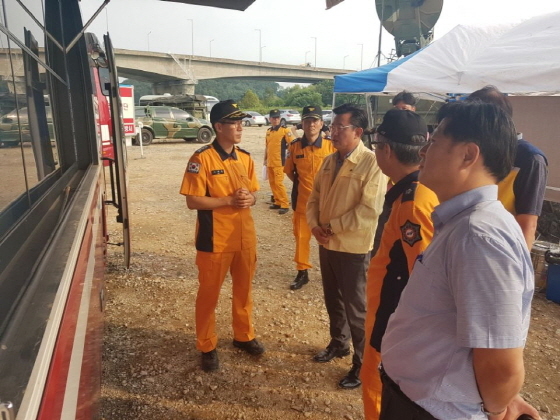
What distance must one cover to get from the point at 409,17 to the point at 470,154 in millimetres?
9646

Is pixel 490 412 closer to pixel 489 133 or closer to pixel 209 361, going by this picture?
pixel 489 133

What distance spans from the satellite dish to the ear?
29.7 feet

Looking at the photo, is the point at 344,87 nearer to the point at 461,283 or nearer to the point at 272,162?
the point at 272,162

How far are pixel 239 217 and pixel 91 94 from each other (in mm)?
1725

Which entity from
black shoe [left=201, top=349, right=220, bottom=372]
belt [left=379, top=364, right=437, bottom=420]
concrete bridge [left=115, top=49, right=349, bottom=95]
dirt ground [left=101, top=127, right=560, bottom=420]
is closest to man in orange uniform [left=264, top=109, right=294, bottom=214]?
dirt ground [left=101, top=127, right=560, bottom=420]

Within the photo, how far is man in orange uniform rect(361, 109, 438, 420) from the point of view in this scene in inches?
62.7

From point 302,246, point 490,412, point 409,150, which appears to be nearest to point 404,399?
point 490,412

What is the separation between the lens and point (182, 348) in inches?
121

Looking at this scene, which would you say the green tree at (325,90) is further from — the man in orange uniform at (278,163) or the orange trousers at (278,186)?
the orange trousers at (278,186)

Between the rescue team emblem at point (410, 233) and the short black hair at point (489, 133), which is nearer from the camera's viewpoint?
the short black hair at point (489, 133)

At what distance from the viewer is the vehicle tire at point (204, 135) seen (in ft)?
62.2

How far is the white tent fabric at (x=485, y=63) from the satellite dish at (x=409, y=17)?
14.5ft

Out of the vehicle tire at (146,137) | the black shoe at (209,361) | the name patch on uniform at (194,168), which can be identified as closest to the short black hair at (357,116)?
the name patch on uniform at (194,168)

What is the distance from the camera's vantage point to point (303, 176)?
446 centimetres
